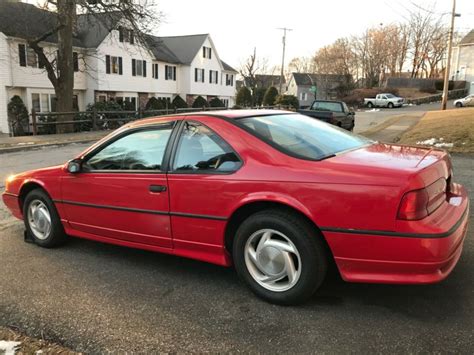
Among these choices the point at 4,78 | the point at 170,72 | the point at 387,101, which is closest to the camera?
the point at 4,78

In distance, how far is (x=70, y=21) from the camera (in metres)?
21.8

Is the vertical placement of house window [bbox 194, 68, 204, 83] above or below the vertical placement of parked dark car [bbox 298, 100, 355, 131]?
above

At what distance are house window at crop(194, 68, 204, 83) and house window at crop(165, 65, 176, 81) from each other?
267 centimetres

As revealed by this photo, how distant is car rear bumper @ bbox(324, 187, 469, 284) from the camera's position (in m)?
2.91

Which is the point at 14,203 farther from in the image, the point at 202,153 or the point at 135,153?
the point at 202,153

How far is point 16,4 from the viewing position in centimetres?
2917

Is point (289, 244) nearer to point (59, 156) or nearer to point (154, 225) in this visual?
point (154, 225)

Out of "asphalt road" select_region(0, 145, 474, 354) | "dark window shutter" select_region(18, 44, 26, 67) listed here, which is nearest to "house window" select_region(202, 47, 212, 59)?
"dark window shutter" select_region(18, 44, 26, 67)

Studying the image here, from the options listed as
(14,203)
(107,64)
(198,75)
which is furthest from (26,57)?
(14,203)

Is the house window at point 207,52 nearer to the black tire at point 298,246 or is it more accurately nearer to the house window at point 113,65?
the house window at point 113,65

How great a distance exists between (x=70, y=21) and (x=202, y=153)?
2110 centimetres

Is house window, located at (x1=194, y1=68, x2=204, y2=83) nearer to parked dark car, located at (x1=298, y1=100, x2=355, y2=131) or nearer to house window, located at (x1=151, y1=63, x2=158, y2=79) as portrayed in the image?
house window, located at (x1=151, y1=63, x2=158, y2=79)

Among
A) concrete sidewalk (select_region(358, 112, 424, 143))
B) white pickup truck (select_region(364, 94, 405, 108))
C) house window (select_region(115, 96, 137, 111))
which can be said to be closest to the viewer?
concrete sidewalk (select_region(358, 112, 424, 143))

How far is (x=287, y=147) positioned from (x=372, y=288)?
1.38 meters
